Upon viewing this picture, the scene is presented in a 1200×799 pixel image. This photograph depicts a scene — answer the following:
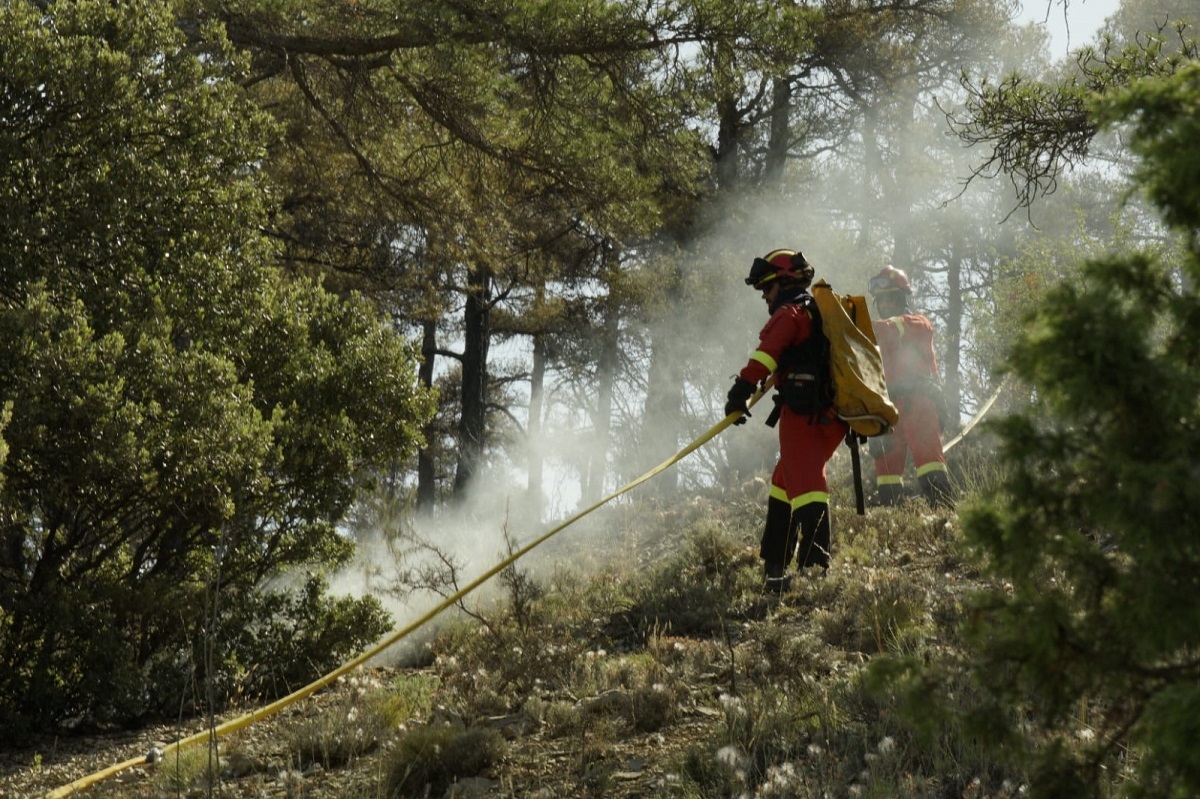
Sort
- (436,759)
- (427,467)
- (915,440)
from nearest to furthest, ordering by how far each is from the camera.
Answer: (436,759), (915,440), (427,467)

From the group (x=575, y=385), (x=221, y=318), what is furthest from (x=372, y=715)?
(x=575, y=385)

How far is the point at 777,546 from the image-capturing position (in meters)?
7.50

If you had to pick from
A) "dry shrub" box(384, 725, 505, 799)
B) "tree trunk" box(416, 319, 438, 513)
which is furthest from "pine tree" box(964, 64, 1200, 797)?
"tree trunk" box(416, 319, 438, 513)

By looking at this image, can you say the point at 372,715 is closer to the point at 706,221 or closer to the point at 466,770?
the point at 466,770

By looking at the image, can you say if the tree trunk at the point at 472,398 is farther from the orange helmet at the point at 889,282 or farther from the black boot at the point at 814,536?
the black boot at the point at 814,536

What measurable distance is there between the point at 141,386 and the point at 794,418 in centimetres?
369

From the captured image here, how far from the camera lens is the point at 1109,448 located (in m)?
1.80

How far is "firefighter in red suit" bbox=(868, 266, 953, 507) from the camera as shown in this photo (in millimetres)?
9977

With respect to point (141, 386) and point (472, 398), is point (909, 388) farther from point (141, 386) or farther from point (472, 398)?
point (472, 398)

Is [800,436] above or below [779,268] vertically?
below

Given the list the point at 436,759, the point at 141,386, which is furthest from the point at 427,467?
the point at 436,759

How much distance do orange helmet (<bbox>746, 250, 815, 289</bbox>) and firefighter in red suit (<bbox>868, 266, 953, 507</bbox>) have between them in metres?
2.52

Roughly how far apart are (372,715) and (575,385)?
60.9ft

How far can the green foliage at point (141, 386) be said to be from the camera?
18.2 feet
